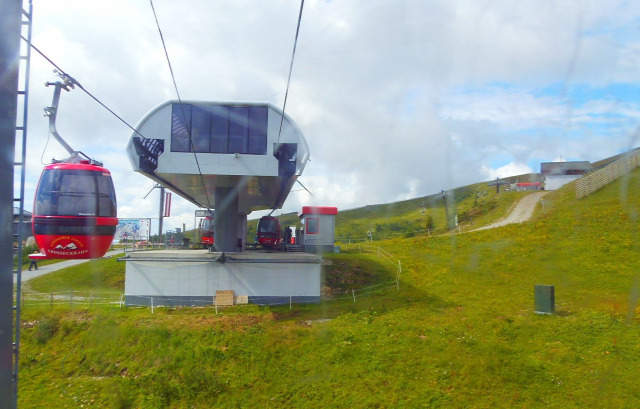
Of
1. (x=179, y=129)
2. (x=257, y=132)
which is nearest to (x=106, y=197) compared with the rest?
(x=179, y=129)

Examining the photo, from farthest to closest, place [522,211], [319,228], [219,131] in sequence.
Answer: [522,211]
[319,228]
[219,131]

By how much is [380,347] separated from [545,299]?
6335mm

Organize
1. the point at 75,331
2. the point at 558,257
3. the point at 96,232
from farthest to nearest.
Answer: the point at 558,257, the point at 75,331, the point at 96,232

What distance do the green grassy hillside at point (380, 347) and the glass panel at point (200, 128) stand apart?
725cm

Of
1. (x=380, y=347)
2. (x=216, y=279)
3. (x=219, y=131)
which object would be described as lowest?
(x=380, y=347)

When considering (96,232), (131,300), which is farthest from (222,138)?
(96,232)

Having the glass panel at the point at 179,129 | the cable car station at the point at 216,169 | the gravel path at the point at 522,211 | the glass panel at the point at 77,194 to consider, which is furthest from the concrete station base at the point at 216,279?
the gravel path at the point at 522,211

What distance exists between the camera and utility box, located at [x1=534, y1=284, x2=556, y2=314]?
15.4 meters

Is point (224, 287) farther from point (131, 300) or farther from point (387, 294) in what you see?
point (387, 294)

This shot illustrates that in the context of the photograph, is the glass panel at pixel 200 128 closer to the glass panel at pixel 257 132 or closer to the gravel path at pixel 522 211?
the glass panel at pixel 257 132

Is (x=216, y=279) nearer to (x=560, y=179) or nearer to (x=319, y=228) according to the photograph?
(x=319, y=228)

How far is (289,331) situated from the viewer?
15.6 meters

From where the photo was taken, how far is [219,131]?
789 inches

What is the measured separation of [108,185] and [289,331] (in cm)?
772
